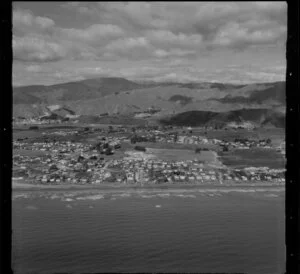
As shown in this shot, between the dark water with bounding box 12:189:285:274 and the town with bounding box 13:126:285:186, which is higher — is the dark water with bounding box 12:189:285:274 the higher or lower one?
the lower one

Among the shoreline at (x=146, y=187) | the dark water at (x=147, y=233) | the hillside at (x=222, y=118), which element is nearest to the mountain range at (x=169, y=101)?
the hillside at (x=222, y=118)

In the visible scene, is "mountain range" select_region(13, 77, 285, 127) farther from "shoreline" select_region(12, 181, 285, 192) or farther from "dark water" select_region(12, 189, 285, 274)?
"dark water" select_region(12, 189, 285, 274)

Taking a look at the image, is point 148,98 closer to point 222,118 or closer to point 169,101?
point 169,101

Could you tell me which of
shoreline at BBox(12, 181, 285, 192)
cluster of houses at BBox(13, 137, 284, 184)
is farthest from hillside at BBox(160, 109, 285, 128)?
shoreline at BBox(12, 181, 285, 192)

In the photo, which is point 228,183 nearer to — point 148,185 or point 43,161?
point 148,185

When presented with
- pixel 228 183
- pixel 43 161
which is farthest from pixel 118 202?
pixel 43 161

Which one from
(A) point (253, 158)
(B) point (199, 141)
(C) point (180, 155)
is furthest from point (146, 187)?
(B) point (199, 141)

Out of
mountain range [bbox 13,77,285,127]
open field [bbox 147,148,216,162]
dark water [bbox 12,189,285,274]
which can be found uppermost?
mountain range [bbox 13,77,285,127]

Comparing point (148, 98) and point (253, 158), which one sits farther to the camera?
point (148, 98)
